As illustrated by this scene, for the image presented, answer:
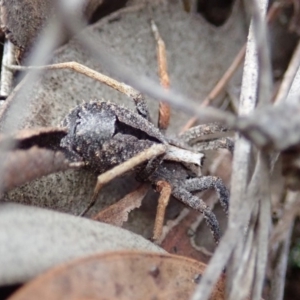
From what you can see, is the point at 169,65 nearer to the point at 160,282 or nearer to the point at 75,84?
the point at 75,84

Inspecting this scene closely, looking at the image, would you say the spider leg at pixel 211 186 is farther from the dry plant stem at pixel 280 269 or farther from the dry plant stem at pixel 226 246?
the dry plant stem at pixel 226 246

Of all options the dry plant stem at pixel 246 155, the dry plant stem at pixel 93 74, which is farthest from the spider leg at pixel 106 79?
the dry plant stem at pixel 246 155

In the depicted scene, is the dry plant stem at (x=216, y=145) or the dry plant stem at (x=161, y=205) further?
the dry plant stem at (x=216, y=145)

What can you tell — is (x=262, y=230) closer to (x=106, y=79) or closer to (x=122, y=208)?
(x=122, y=208)

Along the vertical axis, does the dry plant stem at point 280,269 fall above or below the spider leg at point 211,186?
below

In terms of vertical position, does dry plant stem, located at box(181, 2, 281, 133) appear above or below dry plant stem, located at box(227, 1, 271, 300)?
above

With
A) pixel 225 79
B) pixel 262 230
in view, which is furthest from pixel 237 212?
pixel 225 79

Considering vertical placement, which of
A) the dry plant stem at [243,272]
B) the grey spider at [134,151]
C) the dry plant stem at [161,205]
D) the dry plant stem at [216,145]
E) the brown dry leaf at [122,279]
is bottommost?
the brown dry leaf at [122,279]

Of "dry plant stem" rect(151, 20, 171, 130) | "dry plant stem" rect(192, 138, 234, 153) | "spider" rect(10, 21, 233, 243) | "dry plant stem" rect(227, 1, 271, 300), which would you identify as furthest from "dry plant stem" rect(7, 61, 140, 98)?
"dry plant stem" rect(227, 1, 271, 300)

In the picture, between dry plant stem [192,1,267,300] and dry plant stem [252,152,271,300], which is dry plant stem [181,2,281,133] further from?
dry plant stem [252,152,271,300]
